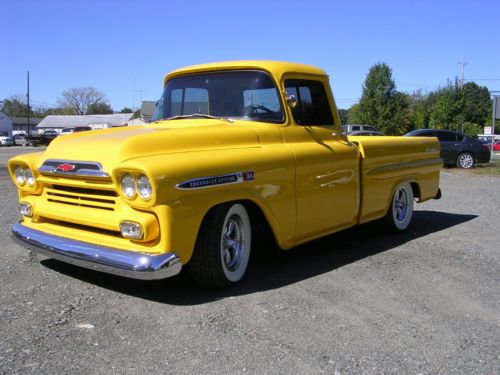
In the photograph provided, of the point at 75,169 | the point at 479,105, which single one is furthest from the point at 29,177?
the point at 479,105

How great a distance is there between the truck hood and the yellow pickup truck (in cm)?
1

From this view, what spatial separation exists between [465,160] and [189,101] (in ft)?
56.8

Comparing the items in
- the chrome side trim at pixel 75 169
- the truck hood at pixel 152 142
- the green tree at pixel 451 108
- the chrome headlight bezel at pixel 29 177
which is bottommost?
the chrome headlight bezel at pixel 29 177

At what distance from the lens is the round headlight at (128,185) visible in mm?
3830

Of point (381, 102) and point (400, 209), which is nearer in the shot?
point (400, 209)

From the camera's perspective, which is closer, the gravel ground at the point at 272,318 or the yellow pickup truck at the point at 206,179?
the gravel ground at the point at 272,318

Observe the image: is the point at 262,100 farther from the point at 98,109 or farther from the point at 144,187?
the point at 98,109

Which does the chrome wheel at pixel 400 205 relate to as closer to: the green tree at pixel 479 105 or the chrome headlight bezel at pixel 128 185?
the chrome headlight bezel at pixel 128 185

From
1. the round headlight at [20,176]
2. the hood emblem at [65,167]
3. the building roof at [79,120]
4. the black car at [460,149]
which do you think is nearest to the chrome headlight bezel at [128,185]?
the hood emblem at [65,167]

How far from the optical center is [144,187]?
379cm

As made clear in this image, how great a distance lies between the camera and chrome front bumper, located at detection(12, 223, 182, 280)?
12.2ft

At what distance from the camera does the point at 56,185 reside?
14.6 feet

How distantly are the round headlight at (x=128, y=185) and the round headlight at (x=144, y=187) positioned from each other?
5cm

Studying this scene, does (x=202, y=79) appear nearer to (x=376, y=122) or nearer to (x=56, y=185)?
(x=56, y=185)
